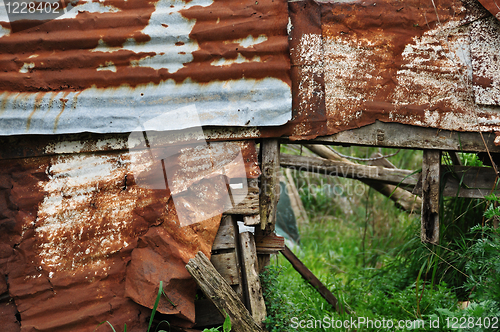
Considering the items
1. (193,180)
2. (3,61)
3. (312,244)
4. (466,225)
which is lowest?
(312,244)

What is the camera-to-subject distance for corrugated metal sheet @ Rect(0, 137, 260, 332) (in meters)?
2.26

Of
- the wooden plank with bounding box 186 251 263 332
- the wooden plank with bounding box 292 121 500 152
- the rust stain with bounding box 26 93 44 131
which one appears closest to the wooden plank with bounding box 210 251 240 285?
the wooden plank with bounding box 186 251 263 332

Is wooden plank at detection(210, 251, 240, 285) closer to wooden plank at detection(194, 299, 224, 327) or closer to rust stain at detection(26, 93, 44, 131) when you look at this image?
wooden plank at detection(194, 299, 224, 327)

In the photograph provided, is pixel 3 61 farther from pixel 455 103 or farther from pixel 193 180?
pixel 455 103

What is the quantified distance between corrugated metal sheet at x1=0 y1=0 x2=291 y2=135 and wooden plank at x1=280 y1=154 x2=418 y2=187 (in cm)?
137

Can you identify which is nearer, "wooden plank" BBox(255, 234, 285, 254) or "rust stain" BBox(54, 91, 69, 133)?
"rust stain" BBox(54, 91, 69, 133)

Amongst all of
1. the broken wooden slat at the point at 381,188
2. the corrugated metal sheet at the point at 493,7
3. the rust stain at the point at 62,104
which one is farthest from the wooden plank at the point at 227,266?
the corrugated metal sheet at the point at 493,7

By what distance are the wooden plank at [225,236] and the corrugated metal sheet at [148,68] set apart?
0.73 m

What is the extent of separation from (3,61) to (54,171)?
2.97ft

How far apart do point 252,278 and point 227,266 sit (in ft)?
0.67

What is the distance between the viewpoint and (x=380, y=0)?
2627 mm

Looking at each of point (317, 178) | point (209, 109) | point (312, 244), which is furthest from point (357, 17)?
point (317, 178)

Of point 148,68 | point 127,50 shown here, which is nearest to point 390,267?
point 148,68

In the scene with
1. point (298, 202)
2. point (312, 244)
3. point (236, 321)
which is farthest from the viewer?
point (298, 202)
